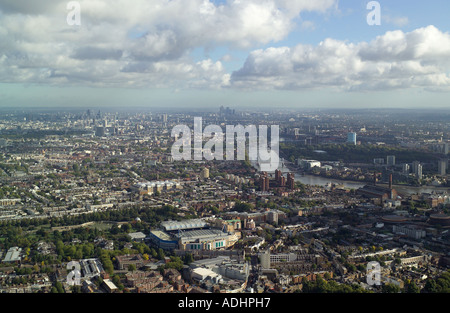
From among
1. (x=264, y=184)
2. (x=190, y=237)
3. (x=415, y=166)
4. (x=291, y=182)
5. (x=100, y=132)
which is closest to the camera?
(x=190, y=237)

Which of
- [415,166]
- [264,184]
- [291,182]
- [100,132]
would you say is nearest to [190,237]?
[264,184]

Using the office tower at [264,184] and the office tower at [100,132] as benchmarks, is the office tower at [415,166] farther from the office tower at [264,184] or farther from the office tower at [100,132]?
the office tower at [100,132]

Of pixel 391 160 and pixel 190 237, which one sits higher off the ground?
pixel 391 160

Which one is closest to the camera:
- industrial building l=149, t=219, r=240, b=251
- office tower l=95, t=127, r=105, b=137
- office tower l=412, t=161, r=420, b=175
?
industrial building l=149, t=219, r=240, b=251

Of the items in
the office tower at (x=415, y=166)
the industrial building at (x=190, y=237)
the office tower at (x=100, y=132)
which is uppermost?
the office tower at (x=100, y=132)

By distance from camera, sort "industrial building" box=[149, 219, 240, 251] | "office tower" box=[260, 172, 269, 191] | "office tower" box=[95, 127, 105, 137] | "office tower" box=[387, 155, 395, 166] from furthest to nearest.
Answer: "office tower" box=[95, 127, 105, 137], "office tower" box=[387, 155, 395, 166], "office tower" box=[260, 172, 269, 191], "industrial building" box=[149, 219, 240, 251]

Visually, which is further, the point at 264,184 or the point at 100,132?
the point at 100,132

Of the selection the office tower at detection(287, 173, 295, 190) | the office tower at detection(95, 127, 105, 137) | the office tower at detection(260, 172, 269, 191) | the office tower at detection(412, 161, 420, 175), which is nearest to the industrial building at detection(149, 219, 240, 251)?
the office tower at detection(260, 172, 269, 191)

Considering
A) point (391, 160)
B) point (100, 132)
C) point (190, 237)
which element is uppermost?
point (100, 132)

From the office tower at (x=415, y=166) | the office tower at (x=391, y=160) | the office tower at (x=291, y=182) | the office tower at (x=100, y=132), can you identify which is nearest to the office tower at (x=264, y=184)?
the office tower at (x=291, y=182)

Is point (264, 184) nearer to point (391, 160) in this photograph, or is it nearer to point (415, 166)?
point (415, 166)

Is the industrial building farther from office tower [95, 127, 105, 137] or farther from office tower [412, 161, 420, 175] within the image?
office tower [95, 127, 105, 137]
